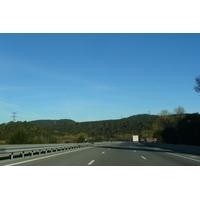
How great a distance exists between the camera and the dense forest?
5781 cm

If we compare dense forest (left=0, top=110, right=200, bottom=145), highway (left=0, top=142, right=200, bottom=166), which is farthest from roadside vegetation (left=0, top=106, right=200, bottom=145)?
highway (left=0, top=142, right=200, bottom=166)

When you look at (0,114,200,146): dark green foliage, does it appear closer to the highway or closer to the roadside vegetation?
the roadside vegetation

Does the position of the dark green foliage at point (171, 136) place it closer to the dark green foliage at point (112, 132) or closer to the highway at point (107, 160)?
the dark green foliage at point (112, 132)

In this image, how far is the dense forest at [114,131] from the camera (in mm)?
57809

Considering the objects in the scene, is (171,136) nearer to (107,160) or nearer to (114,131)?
(107,160)

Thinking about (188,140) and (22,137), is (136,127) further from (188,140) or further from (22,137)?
(188,140)

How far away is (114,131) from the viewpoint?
192875mm

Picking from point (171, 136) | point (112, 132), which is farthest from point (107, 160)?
point (112, 132)
